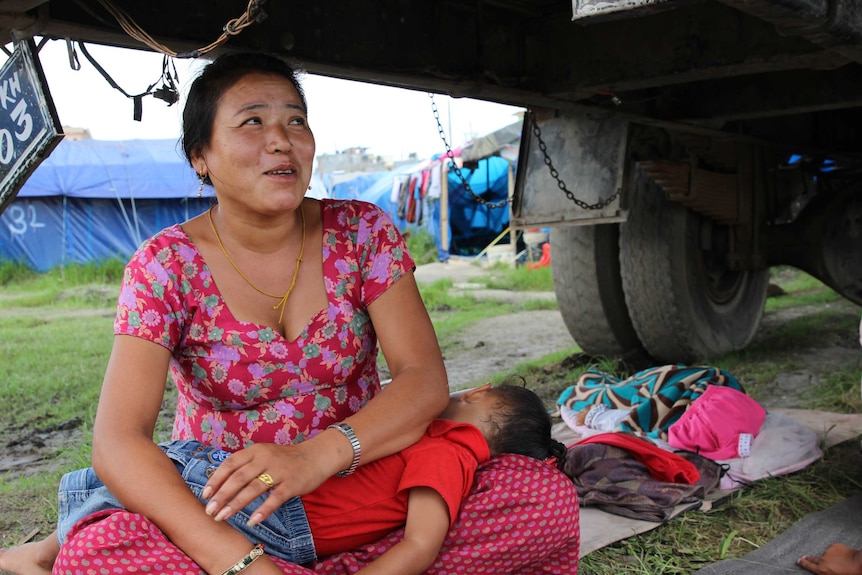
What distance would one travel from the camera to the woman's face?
6.39 ft

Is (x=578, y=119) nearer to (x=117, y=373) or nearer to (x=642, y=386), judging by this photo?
(x=642, y=386)

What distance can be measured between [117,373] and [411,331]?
0.72 m

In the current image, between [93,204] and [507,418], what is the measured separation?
13.5m

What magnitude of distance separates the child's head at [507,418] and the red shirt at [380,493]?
20cm

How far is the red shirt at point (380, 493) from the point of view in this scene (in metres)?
1.87

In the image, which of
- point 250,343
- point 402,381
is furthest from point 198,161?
point 402,381

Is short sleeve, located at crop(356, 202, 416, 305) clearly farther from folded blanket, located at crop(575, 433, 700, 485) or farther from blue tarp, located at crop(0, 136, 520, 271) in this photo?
blue tarp, located at crop(0, 136, 520, 271)

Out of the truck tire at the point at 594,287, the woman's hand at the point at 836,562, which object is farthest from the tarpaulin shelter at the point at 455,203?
the woman's hand at the point at 836,562

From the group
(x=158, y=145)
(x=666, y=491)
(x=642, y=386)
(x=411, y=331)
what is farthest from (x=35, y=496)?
(x=158, y=145)

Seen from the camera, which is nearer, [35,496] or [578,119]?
[35,496]

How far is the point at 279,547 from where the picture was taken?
1815 mm

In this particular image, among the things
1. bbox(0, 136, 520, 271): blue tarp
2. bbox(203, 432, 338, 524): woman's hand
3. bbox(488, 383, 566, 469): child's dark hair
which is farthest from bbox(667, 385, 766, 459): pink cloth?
bbox(0, 136, 520, 271): blue tarp

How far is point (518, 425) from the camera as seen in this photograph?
2.18m

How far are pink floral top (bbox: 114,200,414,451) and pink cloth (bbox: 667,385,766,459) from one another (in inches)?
68.5
